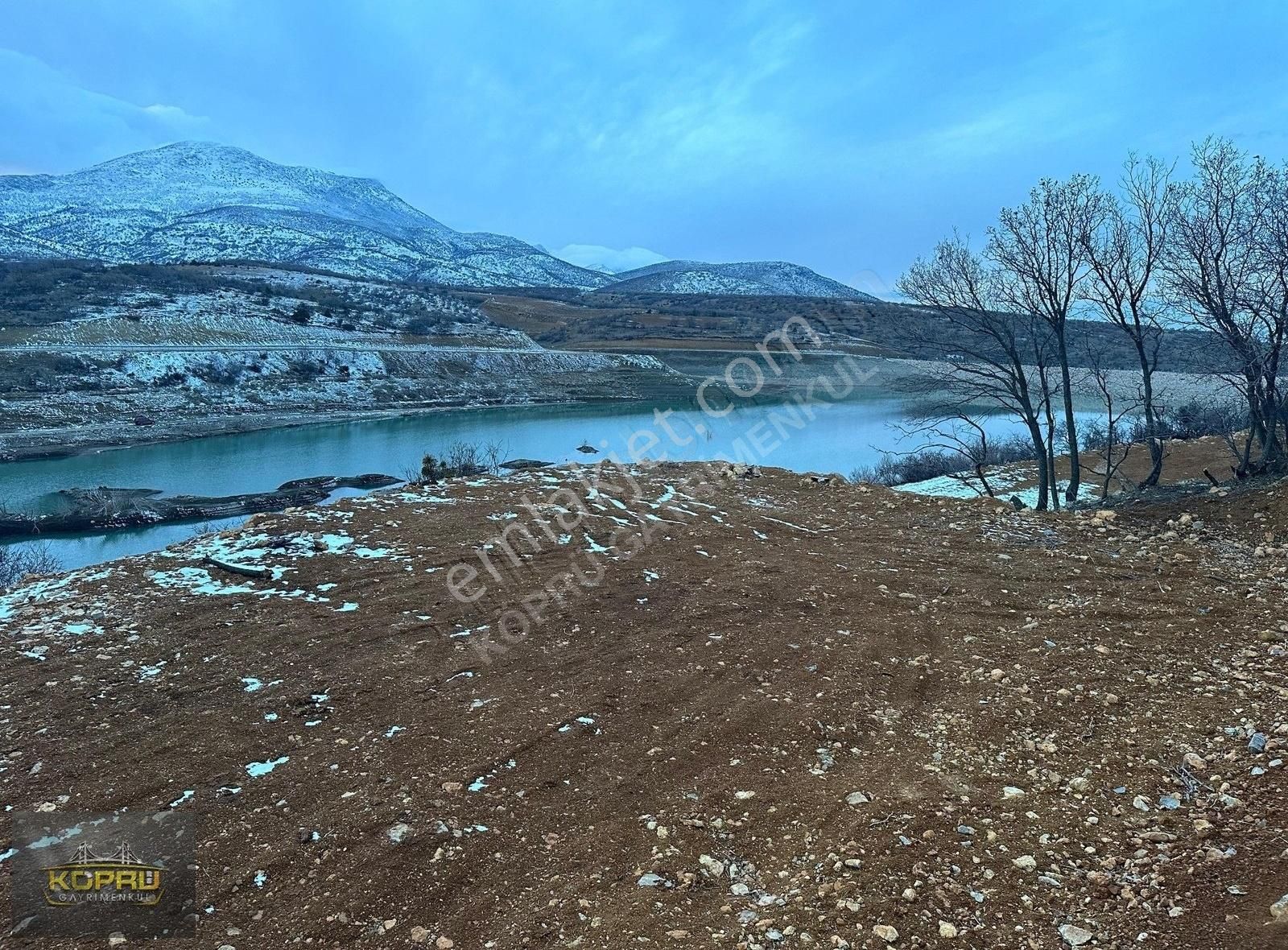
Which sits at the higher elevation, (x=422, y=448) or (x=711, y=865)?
(x=422, y=448)

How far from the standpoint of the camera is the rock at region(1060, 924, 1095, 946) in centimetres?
260

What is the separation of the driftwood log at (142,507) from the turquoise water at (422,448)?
64 centimetres

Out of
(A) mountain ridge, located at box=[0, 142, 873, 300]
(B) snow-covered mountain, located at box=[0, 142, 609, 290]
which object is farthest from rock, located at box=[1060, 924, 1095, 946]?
(B) snow-covered mountain, located at box=[0, 142, 609, 290]

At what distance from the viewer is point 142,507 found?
20.1m

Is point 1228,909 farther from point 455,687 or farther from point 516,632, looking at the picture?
point 516,632

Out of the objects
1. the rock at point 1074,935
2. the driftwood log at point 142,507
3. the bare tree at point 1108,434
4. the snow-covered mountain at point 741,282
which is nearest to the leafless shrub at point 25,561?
the driftwood log at point 142,507

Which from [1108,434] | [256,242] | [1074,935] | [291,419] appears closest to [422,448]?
[291,419]

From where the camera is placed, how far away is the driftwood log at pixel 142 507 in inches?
733

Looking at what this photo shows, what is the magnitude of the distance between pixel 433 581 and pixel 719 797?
4.64 metres

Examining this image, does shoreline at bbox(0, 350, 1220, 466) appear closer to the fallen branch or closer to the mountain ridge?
the fallen branch

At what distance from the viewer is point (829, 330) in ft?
226

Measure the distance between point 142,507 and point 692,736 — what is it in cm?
2200

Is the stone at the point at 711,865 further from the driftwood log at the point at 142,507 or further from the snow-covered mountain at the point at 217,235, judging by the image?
the snow-covered mountain at the point at 217,235

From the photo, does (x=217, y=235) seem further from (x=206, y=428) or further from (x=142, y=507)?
(x=142, y=507)
